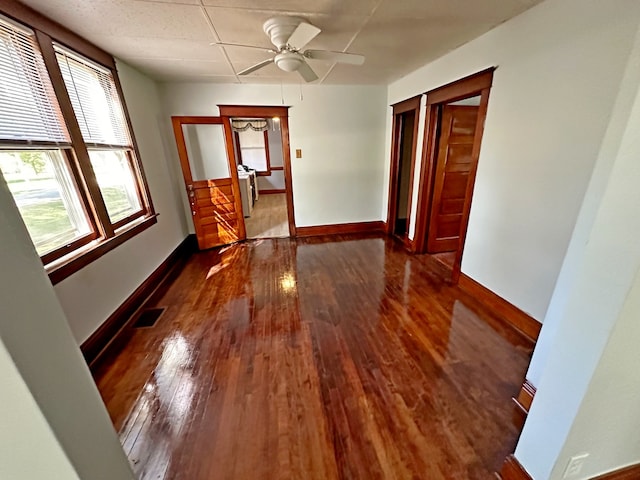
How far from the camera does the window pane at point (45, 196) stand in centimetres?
164

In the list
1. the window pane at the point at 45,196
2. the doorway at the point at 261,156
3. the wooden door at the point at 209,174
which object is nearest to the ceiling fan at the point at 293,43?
the window pane at the point at 45,196

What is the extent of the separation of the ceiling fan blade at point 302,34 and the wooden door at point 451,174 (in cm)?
197

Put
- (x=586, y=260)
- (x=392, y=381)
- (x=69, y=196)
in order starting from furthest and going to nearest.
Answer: (x=69, y=196)
(x=392, y=381)
(x=586, y=260)

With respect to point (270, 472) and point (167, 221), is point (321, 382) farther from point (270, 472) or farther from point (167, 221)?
point (167, 221)

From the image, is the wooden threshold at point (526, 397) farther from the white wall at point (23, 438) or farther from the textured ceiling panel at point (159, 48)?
the textured ceiling panel at point (159, 48)

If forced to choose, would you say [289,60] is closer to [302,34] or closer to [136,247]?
[302,34]

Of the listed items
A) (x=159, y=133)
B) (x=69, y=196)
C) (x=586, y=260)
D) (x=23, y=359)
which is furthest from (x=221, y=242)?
(x=586, y=260)

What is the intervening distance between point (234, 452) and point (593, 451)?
5.11 feet

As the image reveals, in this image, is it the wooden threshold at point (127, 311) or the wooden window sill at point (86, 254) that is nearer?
the wooden window sill at point (86, 254)

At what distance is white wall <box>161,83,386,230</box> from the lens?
374cm

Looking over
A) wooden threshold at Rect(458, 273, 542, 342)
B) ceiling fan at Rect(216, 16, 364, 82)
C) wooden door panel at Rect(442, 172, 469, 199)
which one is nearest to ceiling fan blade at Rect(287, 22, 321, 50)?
ceiling fan at Rect(216, 16, 364, 82)

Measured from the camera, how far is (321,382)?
1.72 m

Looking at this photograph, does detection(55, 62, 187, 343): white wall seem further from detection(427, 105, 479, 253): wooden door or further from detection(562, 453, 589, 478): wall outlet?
detection(427, 105, 479, 253): wooden door

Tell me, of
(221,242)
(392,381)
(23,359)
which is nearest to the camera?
(23,359)
